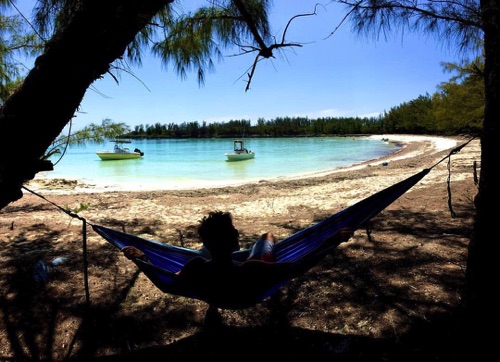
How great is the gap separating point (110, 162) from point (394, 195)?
21.9 meters

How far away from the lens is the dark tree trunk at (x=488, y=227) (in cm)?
128

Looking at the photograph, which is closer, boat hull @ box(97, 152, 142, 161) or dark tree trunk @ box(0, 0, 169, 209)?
dark tree trunk @ box(0, 0, 169, 209)

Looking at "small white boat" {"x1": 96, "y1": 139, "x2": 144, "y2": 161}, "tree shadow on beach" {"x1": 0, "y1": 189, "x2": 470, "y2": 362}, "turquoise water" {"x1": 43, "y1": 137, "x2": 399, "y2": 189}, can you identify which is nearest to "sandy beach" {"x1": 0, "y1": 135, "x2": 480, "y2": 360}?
"tree shadow on beach" {"x1": 0, "y1": 189, "x2": 470, "y2": 362}

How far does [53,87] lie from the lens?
124cm

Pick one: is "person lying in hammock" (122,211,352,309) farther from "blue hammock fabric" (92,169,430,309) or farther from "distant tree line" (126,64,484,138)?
"distant tree line" (126,64,484,138)

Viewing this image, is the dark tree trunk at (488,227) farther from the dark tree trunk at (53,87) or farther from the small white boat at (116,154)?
the small white boat at (116,154)

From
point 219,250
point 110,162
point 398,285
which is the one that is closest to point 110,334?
point 219,250

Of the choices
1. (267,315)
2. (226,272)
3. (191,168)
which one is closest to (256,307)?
(267,315)

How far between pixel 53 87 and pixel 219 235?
89 centimetres

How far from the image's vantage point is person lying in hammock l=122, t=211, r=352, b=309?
1506 millimetres

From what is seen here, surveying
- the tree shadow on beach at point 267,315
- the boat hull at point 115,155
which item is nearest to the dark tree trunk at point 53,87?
the tree shadow on beach at point 267,315

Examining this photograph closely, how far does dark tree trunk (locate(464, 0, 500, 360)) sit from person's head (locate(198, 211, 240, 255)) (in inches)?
39.9

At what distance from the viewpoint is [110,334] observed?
1.80 metres

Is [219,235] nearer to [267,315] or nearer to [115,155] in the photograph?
[267,315]
